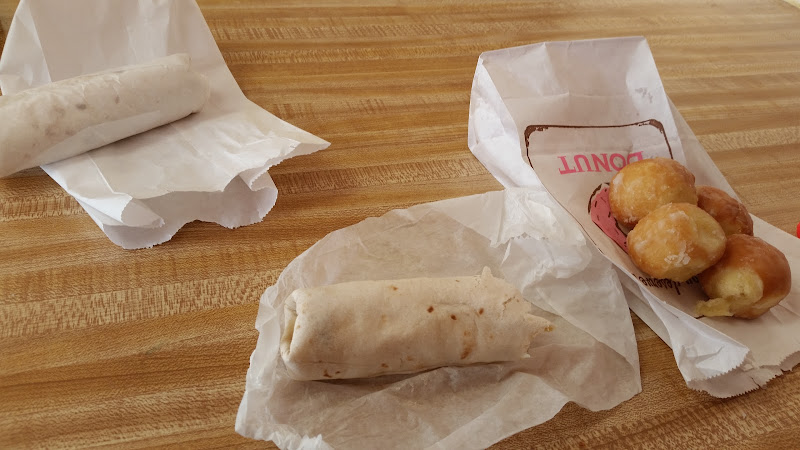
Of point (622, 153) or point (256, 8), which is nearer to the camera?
point (622, 153)

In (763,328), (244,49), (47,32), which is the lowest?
(763,328)

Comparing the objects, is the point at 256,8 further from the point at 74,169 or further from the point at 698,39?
the point at 698,39

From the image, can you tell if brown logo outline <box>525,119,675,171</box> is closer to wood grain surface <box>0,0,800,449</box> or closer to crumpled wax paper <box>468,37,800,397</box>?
crumpled wax paper <box>468,37,800,397</box>

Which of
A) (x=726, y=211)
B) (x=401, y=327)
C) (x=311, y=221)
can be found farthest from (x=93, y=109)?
(x=726, y=211)

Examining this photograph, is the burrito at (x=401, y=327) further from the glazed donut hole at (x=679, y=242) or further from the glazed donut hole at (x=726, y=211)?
the glazed donut hole at (x=726, y=211)

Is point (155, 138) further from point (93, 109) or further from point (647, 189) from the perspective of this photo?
point (647, 189)

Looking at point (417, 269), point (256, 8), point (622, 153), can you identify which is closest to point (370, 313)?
point (417, 269)

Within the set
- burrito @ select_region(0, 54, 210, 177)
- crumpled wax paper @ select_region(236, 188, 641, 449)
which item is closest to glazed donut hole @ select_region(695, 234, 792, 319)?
crumpled wax paper @ select_region(236, 188, 641, 449)
